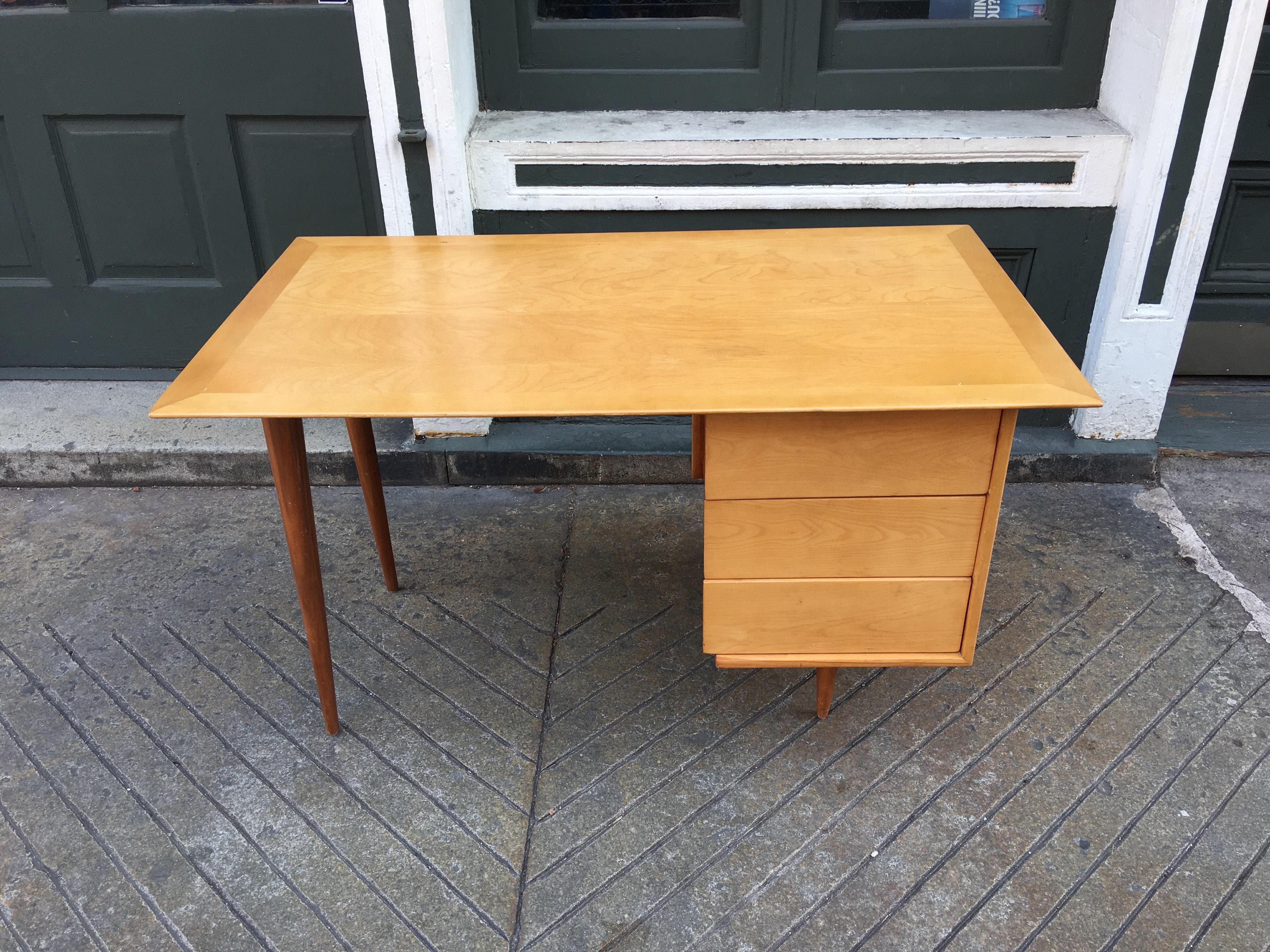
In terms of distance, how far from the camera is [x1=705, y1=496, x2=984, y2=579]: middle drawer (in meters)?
1.83

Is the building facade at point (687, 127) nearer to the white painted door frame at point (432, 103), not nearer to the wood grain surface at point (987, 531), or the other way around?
the white painted door frame at point (432, 103)

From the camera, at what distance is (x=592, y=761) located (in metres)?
2.16

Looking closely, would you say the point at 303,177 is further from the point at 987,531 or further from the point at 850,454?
the point at 987,531

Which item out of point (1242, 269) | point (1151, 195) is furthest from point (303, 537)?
point (1242, 269)

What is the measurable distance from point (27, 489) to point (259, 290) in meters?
1.70

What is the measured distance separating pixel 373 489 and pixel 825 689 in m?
1.26

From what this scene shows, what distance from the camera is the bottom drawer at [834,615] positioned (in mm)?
1921

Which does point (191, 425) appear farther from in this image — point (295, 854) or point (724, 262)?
point (724, 262)

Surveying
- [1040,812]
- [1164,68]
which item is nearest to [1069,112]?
[1164,68]

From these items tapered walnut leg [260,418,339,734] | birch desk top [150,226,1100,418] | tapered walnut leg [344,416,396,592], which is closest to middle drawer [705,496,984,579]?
birch desk top [150,226,1100,418]

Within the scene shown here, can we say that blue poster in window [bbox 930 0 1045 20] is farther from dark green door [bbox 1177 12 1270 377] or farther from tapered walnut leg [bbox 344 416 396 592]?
tapered walnut leg [bbox 344 416 396 592]

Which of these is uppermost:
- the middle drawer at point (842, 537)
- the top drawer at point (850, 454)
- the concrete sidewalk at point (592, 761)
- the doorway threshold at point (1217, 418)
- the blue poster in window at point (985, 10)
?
the blue poster in window at point (985, 10)

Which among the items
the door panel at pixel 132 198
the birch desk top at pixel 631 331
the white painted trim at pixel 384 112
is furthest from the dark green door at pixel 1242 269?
the door panel at pixel 132 198

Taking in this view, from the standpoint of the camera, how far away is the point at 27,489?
321cm
